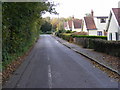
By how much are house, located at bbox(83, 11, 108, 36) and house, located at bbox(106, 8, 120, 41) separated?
24702 mm

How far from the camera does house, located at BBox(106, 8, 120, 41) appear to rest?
101 feet

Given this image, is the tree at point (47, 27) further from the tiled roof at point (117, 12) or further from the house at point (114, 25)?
the tiled roof at point (117, 12)

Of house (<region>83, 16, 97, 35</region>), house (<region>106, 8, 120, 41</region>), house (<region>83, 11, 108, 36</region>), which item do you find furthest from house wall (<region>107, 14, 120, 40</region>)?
house (<region>83, 16, 97, 35</region>)

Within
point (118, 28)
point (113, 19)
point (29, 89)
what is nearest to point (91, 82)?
point (29, 89)

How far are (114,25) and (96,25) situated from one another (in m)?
27.9

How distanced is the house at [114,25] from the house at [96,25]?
2470cm

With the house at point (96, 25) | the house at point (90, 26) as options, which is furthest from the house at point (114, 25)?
the house at point (90, 26)

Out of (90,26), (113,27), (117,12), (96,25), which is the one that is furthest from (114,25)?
(90,26)

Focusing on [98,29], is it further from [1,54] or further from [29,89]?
[29,89]

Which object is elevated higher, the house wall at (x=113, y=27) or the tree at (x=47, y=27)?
the tree at (x=47, y=27)

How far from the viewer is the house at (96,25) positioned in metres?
59.6

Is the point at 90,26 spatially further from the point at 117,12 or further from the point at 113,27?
the point at 117,12

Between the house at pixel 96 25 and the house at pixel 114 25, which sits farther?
the house at pixel 96 25

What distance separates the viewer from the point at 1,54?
12.4 m
